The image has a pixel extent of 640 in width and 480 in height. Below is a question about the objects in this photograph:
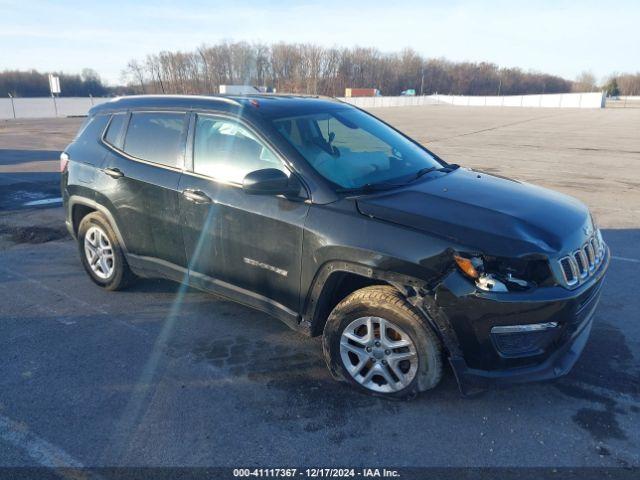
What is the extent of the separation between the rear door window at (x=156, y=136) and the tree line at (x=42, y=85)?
7336 cm

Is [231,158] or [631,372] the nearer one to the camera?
[631,372]

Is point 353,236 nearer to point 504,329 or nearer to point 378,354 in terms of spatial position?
point 378,354

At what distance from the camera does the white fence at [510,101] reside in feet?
236

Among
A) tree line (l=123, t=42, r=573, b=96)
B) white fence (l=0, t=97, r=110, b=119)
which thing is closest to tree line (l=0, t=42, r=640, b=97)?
tree line (l=123, t=42, r=573, b=96)

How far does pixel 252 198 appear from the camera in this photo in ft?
11.7

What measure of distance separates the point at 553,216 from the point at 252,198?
204 centimetres

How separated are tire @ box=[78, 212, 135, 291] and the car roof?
44.2 inches

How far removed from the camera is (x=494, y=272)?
2.82 meters

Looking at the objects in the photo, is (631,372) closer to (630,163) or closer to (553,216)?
(553,216)

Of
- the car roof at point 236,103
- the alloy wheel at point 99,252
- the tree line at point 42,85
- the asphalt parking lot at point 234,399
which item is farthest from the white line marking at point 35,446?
the tree line at point 42,85

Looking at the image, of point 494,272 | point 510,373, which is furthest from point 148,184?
point 510,373

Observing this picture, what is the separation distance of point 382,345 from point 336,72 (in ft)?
397

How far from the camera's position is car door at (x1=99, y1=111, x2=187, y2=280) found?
13.5 ft

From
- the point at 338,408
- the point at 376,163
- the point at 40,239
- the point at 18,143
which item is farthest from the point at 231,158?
the point at 18,143
